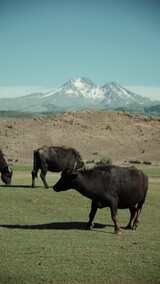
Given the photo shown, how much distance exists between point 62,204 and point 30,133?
62.0 metres

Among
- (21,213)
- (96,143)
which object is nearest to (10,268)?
(21,213)

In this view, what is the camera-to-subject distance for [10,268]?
12891 millimetres

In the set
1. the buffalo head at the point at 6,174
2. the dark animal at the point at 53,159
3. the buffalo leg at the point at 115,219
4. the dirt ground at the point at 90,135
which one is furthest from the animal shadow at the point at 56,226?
Answer: the dirt ground at the point at 90,135

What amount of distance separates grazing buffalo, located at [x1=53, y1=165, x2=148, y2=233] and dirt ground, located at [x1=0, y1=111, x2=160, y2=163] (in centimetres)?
4968

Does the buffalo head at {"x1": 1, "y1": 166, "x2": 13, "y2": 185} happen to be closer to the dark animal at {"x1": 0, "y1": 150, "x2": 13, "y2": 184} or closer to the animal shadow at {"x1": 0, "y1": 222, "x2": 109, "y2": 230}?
the dark animal at {"x1": 0, "y1": 150, "x2": 13, "y2": 184}

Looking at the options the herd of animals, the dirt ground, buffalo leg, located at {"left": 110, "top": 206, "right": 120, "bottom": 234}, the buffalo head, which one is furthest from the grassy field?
the dirt ground

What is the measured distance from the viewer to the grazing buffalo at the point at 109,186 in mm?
18047

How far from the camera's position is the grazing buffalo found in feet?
59.2

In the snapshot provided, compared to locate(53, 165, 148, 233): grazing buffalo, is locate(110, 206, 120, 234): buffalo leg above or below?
below

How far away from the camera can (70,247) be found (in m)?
15.0

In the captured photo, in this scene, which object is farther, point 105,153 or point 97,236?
point 105,153

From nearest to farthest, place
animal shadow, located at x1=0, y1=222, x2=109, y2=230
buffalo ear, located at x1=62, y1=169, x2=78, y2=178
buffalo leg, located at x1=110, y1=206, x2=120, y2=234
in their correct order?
buffalo leg, located at x1=110, y1=206, x2=120, y2=234 < animal shadow, located at x1=0, y1=222, x2=109, y2=230 < buffalo ear, located at x1=62, y1=169, x2=78, y2=178

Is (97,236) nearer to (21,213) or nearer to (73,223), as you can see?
(73,223)

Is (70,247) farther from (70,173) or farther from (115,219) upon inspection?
(70,173)
